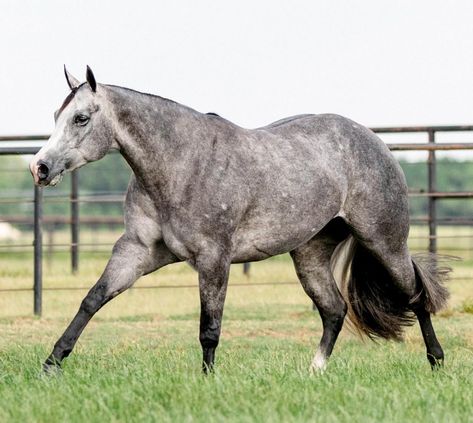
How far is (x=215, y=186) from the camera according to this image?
16.2ft

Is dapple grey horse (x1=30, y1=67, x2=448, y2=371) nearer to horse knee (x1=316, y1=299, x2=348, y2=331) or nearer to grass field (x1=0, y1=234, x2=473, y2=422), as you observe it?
horse knee (x1=316, y1=299, x2=348, y2=331)

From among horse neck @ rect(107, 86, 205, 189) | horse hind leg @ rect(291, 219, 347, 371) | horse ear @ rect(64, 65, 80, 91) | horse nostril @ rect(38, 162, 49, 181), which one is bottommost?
horse hind leg @ rect(291, 219, 347, 371)

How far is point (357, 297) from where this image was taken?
6051mm

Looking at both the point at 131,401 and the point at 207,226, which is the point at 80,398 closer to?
the point at 131,401

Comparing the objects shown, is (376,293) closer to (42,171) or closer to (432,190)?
(42,171)

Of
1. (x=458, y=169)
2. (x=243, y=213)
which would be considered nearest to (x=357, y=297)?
(x=243, y=213)

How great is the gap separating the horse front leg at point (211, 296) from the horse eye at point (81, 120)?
0.86 metres

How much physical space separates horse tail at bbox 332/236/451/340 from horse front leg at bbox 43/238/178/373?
4.47ft

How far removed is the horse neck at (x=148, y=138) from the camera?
16.1ft

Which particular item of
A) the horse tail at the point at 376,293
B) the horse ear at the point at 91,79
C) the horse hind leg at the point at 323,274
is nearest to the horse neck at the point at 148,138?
the horse ear at the point at 91,79

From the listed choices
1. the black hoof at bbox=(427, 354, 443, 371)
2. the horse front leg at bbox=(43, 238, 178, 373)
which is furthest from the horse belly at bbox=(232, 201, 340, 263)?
the black hoof at bbox=(427, 354, 443, 371)

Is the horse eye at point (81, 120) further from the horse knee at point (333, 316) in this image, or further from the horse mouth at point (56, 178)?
the horse knee at point (333, 316)

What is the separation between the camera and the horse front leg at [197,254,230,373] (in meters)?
4.86

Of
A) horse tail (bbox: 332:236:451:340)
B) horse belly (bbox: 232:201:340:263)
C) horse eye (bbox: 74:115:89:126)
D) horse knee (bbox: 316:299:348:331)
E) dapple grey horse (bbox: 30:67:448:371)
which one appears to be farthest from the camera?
horse tail (bbox: 332:236:451:340)
